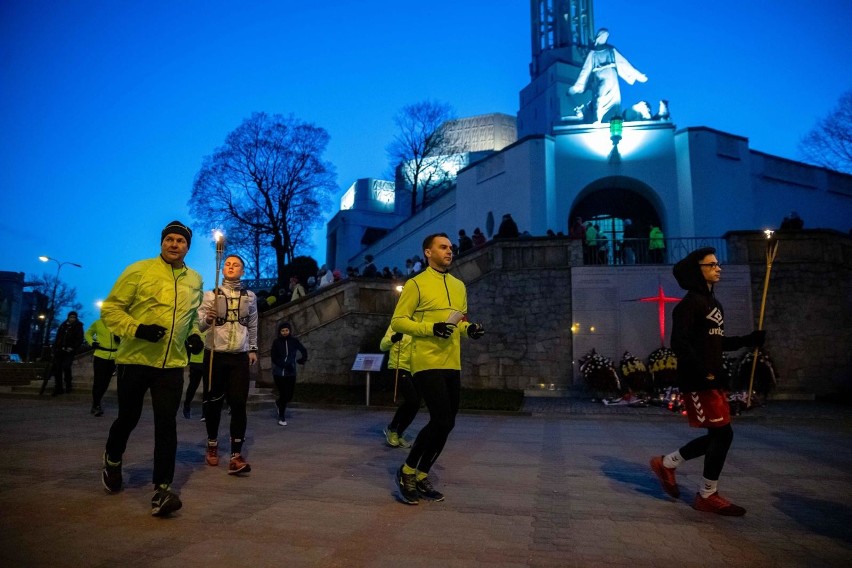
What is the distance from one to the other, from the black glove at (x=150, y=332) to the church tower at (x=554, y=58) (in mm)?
50855

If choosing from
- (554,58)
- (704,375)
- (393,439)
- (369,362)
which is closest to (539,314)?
(369,362)

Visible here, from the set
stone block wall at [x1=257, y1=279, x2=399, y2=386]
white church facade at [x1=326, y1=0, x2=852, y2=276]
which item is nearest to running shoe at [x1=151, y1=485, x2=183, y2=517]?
stone block wall at [x1=257, y1=279, x2=399, y2=386]

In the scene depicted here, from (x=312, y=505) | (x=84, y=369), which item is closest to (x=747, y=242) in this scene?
(x=312, y=505)

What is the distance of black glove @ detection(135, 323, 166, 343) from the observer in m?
4.08

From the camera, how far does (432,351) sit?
457cm

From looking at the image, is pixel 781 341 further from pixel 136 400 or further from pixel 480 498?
pixel 136 400

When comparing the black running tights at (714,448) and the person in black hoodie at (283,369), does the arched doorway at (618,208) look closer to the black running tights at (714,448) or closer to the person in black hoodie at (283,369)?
the person in black hoodie at (283,369)

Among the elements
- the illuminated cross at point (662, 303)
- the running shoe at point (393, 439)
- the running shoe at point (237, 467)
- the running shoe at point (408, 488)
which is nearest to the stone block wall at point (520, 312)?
the illuminated cross at point (662, 303)

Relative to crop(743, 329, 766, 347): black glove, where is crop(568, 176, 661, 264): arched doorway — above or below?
above

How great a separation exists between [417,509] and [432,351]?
122 centimetres

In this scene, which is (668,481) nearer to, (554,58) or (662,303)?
(662,303)

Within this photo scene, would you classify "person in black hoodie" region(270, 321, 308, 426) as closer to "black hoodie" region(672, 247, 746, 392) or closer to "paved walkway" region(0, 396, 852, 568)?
"paved walkway" region(0, 396, 852, 568)

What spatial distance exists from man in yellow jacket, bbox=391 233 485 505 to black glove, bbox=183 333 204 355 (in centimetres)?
158

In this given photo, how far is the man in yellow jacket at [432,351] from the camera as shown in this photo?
4.48 metres
